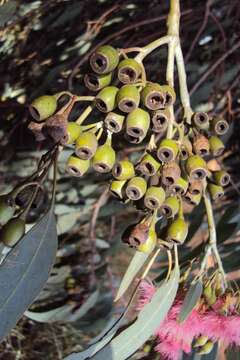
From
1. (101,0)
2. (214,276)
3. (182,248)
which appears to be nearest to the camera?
(214,276)

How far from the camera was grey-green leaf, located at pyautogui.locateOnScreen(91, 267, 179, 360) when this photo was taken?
0.82m

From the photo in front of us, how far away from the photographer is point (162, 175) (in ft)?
2.38

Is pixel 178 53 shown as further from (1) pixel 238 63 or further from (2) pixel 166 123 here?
(1) pixel 238 63

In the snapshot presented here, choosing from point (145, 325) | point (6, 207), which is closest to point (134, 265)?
point (145, 325)

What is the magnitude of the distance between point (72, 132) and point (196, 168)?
0.44ft

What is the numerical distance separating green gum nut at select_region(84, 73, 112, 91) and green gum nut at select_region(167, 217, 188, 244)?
177mm

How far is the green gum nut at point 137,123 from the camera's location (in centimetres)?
69

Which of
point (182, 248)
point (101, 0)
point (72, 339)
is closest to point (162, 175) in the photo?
point (182, 248)

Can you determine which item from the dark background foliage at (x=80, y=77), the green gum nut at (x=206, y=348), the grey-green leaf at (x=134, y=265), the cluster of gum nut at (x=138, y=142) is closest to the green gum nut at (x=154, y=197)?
the cluster of gum nut at (x=138, y=142)

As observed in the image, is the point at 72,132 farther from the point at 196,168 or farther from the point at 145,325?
the point at 145,325

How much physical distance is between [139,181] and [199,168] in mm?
65

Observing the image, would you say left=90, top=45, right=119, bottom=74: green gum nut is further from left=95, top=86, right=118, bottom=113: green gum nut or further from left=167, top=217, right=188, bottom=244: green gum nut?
left=167, top=217, right=188, bottom=244: green gum nut

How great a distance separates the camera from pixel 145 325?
32.9 inches

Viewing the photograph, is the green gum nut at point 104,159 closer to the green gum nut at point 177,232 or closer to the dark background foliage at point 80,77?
the green gum nut at point 177,232
